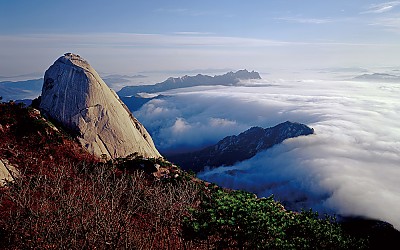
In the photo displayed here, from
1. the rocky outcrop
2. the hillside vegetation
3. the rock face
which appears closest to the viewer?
the hillside vegetation

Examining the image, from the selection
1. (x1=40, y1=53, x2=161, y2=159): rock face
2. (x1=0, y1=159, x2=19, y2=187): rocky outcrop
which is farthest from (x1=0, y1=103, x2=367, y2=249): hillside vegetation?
(x1=40, y1=53, x2=161, y2=159): rock face

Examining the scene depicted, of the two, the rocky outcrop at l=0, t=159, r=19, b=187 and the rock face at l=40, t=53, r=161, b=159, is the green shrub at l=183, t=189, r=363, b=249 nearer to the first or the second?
the rocky outcrop at l=0, t=159, r=19, b=187

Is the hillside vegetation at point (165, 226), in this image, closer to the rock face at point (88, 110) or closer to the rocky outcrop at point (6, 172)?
the rocky outcrop at point (6, 172)

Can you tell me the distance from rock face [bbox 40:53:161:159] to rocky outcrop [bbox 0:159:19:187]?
360 inches

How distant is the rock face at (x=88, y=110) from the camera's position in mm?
38500

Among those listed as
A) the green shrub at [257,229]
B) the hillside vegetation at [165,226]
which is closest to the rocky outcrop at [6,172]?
the hillside vegetation at [165,226]

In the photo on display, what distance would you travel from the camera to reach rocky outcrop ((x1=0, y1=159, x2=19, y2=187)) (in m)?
25.8

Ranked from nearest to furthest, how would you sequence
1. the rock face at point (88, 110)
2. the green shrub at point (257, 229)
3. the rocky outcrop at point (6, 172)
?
the green shrub at point (257, 229) → the rocky outcrop at point (6, 172) → the rock face at point (88, 110)

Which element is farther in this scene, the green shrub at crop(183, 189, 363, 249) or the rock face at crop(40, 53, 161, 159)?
the rock face at crop(40, 53, 161, 159)

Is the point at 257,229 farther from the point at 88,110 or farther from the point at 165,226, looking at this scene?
the point at 88,110

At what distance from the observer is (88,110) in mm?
39562

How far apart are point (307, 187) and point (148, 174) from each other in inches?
5322

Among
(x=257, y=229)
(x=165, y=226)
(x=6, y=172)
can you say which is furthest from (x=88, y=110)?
(x=257, y=229)

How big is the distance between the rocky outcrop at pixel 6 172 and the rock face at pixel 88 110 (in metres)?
9.15
